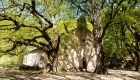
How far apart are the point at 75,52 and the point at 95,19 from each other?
7424 millimetres

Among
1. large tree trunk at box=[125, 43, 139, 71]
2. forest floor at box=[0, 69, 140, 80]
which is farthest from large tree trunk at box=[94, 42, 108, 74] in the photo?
large tree trunk at box=[125, 43, 139, 71]

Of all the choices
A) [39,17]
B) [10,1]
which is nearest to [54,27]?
[39,17]

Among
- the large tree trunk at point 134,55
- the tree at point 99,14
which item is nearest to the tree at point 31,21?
the tree at point 99,14

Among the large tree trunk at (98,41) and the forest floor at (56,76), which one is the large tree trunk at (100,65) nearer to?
the large tree trunk at (98,41)

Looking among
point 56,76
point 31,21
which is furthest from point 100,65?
point 31,21

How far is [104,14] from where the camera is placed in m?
26.8

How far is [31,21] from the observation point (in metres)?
22.4

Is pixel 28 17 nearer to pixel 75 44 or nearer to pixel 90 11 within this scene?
pixel 90 11

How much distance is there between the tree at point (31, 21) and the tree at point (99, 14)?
4.41 m

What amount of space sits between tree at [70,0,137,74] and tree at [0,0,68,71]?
441 cm

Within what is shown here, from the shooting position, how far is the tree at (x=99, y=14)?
22.5m

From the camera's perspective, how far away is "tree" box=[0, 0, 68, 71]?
66.4 feet

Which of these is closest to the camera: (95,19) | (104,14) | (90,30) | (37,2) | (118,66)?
(37,2)

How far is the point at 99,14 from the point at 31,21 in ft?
26.0
